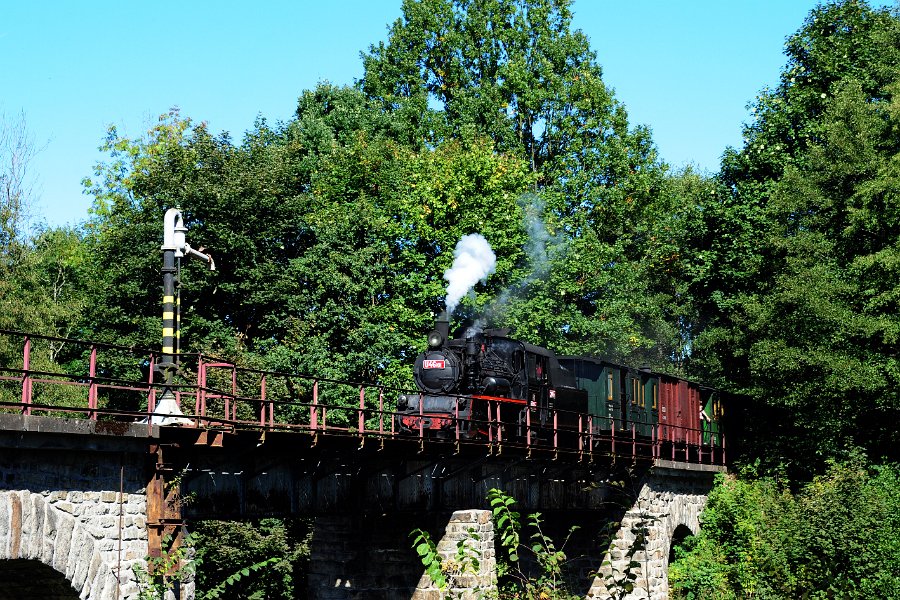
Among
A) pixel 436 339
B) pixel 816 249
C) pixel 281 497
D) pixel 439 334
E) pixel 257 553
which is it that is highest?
pixel 816 249

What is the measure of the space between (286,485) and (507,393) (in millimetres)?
9374

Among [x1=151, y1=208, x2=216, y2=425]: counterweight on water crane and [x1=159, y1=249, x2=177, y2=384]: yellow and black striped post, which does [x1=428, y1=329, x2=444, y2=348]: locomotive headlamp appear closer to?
[x1=151, y1=208, x2=216, y2=425]: counterweight on water crane

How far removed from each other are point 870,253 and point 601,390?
35.8 feet

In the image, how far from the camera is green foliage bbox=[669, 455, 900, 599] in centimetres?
3200

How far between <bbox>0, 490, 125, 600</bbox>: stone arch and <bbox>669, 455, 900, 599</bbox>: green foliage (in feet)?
70.8

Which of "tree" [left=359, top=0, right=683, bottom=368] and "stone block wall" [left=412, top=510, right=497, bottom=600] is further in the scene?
"tree" [left=359, top=0, right=683, bottom=368]

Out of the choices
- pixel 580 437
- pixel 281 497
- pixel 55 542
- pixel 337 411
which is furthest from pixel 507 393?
pixel 55 542

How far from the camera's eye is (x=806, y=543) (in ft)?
109

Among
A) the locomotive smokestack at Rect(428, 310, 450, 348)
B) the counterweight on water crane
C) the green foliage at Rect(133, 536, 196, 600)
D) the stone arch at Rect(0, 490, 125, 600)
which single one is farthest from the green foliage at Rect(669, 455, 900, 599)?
the stone arch at Rect(0, 490, 125, 600)

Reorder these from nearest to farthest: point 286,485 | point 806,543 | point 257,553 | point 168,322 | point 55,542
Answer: point 55,542, point 168,322, point 286,485, point 806,543, point 257,553

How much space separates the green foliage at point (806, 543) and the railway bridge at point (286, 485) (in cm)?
167

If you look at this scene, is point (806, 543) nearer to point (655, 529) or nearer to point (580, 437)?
point (655, 529)

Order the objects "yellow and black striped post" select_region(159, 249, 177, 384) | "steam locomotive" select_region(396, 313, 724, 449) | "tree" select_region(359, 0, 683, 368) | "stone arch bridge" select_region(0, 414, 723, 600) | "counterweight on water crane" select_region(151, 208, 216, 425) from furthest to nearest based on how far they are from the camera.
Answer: "tree" select_region(359, 0, 683, 368) < "steam locomotive" select_region(396, 313, 724, 449) < "yellow and black striped post" select_region(159, 249, 177, 384) < "counterweight on water crane" select_region(151, 208, 216, 425) < "stone arch bridge" select_region(0, 414, 723, 600)

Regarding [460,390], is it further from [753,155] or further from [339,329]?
[753,155]
